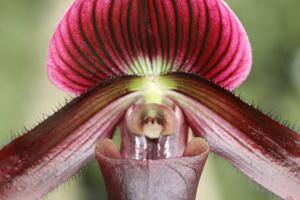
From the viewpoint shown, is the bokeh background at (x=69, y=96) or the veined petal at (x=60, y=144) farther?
the bokeh background at (x=69, y=96)

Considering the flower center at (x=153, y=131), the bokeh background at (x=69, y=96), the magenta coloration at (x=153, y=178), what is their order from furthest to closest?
the bokeh background at (x=69, y=96)
the flower center at (x=153, y=131)
the magenta coloration at (x=153, y=178)

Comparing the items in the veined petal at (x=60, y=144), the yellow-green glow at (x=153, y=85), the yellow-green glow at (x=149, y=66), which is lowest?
the veined petal at (x=60, y=144)

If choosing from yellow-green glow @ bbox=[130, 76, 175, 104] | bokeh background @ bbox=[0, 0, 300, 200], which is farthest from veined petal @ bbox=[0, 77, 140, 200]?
bokeh background @ bbox=[0, 0, 300, 200]

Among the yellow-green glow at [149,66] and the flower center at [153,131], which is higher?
the yellow-green glow at [149,66]

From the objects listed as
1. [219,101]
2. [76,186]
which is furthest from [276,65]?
[219,101]

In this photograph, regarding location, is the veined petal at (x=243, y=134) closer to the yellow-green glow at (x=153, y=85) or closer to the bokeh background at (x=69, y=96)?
the yellow-green glow at (x=153, y=85)

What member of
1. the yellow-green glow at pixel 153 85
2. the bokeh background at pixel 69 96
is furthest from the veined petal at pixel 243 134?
the bokeh background at pixel 69 96

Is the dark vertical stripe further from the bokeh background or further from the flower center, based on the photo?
the bokeh background
